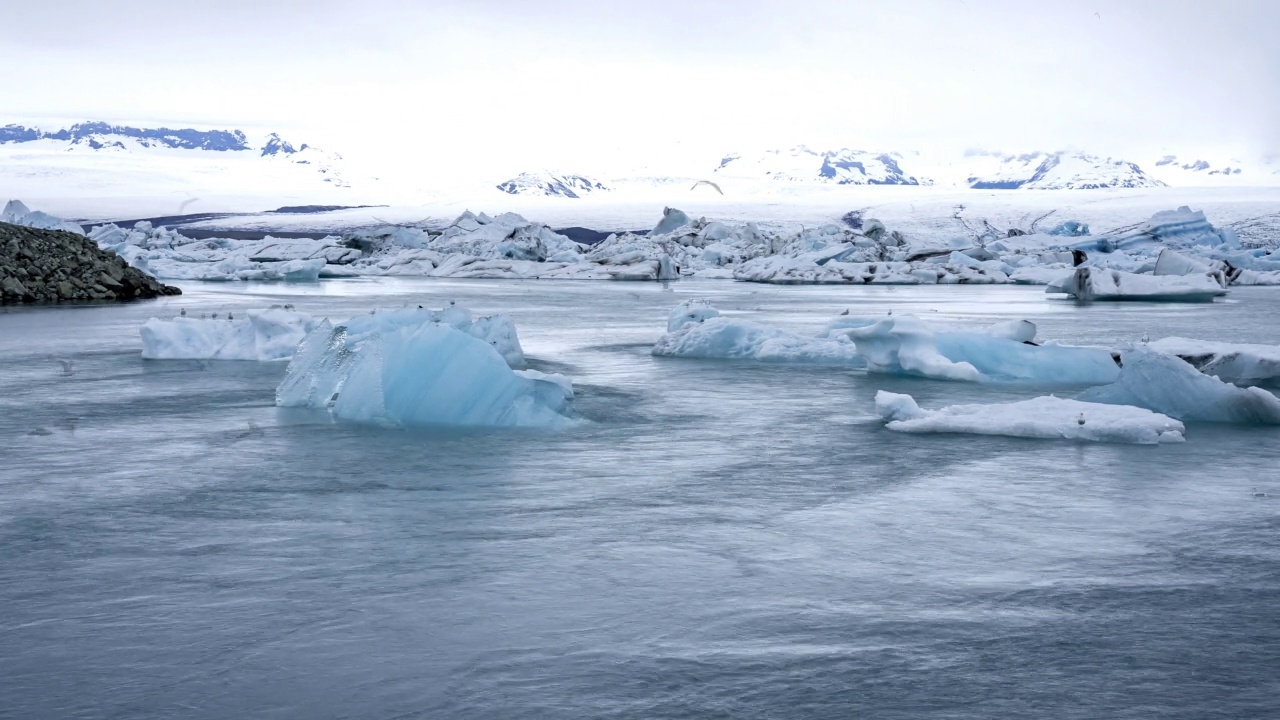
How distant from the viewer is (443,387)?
6766 mm

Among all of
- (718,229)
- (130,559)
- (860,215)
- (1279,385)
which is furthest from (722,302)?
(860,215)

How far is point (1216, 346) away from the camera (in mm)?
8391

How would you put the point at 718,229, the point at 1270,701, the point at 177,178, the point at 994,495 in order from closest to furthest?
the point at 1270,701, the point at 994,495, the point at 718,229, the point at 177,178

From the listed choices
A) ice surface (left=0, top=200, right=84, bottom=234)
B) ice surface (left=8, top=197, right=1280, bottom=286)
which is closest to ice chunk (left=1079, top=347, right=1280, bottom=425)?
ice surface (left=8, top=197, right=1280, bottom=286)

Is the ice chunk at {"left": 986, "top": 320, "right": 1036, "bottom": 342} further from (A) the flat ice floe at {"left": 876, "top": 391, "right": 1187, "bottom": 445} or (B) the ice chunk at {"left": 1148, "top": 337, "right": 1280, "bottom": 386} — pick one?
(A) the flat ice floe at {"left": 876, "top": 391, "right": 1187, "bottom": 445}

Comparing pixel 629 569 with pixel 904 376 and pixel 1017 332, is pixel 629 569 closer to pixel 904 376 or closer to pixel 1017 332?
pixel 904 376

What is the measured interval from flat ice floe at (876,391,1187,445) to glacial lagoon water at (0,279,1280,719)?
150 mm

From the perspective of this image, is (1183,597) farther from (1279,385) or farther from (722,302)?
(722,302)

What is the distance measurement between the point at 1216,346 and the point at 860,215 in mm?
57890

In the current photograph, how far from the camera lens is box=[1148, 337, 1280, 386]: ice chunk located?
320 inches

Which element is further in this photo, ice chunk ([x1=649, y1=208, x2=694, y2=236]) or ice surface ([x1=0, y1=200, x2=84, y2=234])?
ice chunk ([x1=649, y1=208, x2=694, y2=236])

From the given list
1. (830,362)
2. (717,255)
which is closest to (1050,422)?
(830,362)

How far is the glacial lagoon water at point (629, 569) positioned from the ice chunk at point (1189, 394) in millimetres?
517

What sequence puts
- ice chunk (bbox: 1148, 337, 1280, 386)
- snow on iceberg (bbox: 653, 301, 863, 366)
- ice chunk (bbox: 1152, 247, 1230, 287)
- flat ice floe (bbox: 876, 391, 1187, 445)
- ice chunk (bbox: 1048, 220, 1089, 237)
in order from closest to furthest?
1. flat ice floe (bbox: 876, 391, 1187, 445)
2. ice chunk (bbox: 1148, 337, 1280, 386)
3. snow on iceberg (bbox: 653, 301, 863, 366)
4. ice chunk (bbox: 1152, 247, 1230, 287)
5. ice chunk (bbox: 1048, 220, 1089, 237)
